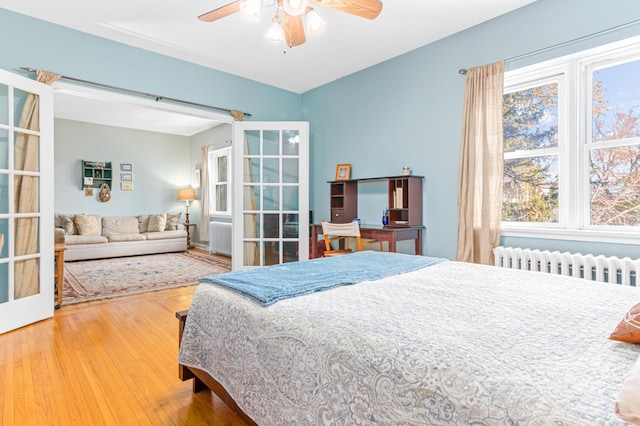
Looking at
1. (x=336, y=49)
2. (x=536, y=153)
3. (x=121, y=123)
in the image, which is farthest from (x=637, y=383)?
(x=121, y=123)

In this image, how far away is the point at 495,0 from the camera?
2.86 meters

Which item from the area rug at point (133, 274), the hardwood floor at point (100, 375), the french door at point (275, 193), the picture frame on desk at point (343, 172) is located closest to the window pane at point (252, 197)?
the french door at point (275, 193)

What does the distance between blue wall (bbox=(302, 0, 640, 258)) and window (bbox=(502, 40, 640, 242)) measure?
155 mm

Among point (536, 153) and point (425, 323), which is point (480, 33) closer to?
point (536, 153)

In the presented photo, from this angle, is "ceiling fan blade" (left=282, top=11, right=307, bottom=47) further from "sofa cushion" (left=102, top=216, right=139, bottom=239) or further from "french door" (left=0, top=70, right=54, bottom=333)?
"sofa cushion" (left=102, top=216, right=139, bottom=239)

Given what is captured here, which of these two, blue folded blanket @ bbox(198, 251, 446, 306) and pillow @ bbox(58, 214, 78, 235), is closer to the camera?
blue folded blanket @ bbox(198, 251, 446, 306)

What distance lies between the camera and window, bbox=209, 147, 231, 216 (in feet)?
23.1

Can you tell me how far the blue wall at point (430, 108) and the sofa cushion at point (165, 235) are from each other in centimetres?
351

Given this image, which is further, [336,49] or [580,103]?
[336,49]

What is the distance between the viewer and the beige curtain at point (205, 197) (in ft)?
24.0

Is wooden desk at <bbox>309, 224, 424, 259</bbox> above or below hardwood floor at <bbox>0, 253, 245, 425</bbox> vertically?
above

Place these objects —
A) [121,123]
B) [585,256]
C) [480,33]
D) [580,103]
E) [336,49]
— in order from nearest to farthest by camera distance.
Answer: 1. [585,256]
2. [580,103]
3. [480,33]
4. [336,49]
5. [121,123]

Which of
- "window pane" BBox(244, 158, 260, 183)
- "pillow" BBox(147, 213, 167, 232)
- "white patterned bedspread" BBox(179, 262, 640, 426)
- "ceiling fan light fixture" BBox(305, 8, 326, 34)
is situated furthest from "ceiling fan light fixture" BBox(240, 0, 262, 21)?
"pillow" BBox(147, 213, 167, 232)

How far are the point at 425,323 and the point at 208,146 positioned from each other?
6.94 m
